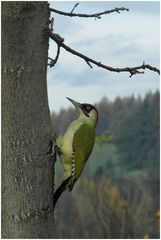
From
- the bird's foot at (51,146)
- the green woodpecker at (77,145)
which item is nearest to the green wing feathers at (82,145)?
the green woodpecker at (77,145)

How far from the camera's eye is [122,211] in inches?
456

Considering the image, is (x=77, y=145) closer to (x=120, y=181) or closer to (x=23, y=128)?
(x=23, y=128)

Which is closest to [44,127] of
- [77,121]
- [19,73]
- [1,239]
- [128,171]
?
[19,73]

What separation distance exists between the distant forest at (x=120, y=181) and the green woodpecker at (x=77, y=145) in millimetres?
5706

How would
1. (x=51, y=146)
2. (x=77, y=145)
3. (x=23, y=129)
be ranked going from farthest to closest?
(x=77, y=145) < (x=51, y=146) < (x=23, y=129)

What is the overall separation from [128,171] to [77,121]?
67.7 ft

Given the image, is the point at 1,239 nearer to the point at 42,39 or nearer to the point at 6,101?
the point at 6,101

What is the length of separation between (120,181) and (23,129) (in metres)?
17.6

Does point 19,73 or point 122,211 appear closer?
point 19,73

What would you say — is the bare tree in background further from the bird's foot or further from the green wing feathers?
the green wing feathers

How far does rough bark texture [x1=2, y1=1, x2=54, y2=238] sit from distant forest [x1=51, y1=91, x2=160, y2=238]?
20.6 ft

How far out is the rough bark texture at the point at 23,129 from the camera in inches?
76.5

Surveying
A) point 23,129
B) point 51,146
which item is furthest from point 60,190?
point 23,129

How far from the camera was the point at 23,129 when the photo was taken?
1.96 metres
